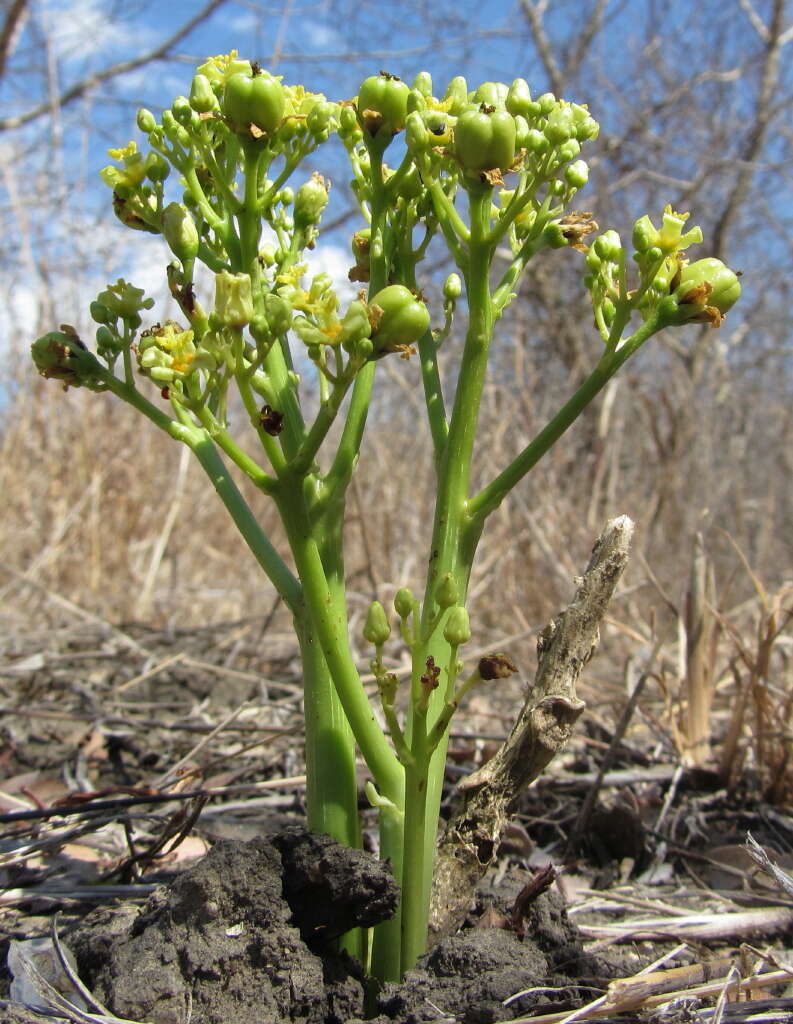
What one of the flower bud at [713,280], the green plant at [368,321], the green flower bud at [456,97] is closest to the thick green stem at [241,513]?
the green plant at [368,321]

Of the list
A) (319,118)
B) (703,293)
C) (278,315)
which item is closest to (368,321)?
(278,315)

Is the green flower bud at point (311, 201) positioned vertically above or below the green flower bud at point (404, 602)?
above

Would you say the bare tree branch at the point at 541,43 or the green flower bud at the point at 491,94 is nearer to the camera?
the green flower bud at the point at 491,94

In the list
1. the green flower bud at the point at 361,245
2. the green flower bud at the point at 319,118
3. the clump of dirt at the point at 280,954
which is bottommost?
the clump of dirt at the point at 280,954

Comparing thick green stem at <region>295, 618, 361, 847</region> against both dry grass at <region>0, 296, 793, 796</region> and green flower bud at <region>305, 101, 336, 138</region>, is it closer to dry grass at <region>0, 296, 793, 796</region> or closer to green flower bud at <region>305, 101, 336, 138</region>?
green flower bud at <region>305, 101, 336, 138</region>

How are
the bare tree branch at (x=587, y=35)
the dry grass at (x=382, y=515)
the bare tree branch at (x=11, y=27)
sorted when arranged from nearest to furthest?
the dry grass at (x=382, y=515)
the bare tree branch at (x=11, y=27)
the bare tree branch at (x=587, y=35)

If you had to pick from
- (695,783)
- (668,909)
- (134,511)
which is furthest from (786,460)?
(668,909)

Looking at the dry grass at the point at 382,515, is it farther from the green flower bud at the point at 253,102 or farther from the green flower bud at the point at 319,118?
the green flower bud at the point at 253,102

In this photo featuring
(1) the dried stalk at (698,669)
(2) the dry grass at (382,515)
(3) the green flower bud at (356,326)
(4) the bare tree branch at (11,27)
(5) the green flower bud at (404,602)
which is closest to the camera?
(3) the green flower bud at (356,326)
